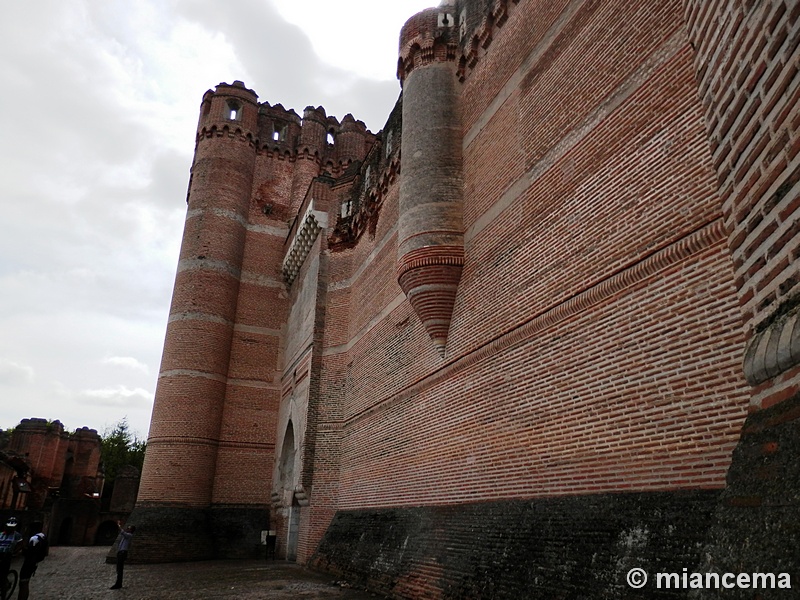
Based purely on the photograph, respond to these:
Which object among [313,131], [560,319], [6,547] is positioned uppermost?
[313,131]

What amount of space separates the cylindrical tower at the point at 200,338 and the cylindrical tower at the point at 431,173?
33.7 feet

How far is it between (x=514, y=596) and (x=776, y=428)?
12.9ft

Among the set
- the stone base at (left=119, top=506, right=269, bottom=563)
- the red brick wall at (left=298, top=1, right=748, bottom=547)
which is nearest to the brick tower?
the stone base at (left=119, top=506, right=269, bottom=563)

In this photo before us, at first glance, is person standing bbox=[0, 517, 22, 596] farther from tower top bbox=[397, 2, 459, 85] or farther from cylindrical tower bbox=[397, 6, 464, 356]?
tower top bbox=[397, 2, 459, 85]

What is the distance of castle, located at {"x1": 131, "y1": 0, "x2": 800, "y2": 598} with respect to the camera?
2.80 m

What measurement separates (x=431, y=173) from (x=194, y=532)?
12.5 m

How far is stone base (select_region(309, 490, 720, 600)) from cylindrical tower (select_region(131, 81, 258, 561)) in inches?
350

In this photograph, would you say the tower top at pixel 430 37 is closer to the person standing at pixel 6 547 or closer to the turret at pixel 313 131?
the person standing at pixel 6 547

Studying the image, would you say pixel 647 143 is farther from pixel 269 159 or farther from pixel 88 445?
pixel 88 445

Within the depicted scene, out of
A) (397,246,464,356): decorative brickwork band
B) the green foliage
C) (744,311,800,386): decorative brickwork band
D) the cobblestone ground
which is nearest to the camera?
(744,311,800,386): decorative brickwork band

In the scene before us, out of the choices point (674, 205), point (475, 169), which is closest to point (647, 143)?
point (674, 205)

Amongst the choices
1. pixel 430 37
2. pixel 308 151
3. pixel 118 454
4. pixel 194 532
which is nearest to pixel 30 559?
pixel 194 532

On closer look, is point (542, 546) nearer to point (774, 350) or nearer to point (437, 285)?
point (774, 350)

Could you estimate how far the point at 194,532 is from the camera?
16.0 m
